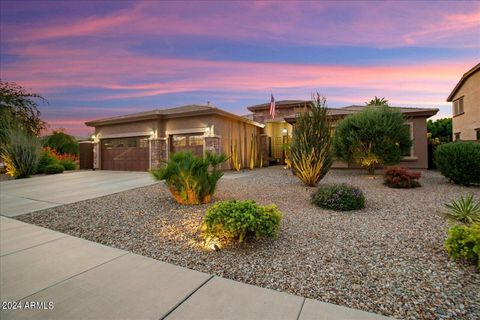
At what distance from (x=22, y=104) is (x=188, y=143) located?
592 inches

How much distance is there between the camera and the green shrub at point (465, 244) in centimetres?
269

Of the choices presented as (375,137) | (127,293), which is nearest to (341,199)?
(127,293)

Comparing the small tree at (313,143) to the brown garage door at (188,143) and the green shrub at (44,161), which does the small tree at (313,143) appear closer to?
the brown garage door at (188,143)

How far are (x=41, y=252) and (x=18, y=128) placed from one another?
1599cm

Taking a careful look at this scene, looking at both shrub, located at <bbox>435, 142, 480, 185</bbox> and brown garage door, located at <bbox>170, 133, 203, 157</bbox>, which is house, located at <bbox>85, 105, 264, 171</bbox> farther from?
shrub, located at <bbox>435, 142, 480, 185</bbox>

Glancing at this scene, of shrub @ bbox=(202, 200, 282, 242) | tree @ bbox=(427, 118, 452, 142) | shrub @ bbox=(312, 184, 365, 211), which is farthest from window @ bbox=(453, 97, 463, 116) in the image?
shrub @ bbox=(202, 200, 282, 242)

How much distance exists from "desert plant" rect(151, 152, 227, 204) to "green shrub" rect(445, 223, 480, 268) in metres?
4.71

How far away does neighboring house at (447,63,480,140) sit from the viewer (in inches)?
579

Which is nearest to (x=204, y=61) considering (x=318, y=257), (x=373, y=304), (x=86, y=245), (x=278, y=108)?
(x=86, y=245)

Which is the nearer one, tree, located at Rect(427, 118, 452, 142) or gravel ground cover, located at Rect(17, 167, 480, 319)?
gravel ground cover, located at Rect(17, 167, 480, 319)

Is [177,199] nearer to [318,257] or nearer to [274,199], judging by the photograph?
[274,199]

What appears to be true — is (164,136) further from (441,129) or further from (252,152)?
(441,129)

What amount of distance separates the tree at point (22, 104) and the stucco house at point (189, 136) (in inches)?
212

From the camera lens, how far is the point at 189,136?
47.3 feet
